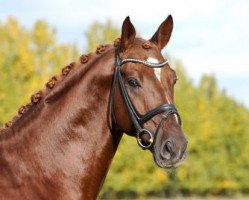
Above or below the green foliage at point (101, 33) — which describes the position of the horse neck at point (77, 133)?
above

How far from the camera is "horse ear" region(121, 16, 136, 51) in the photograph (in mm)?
5430

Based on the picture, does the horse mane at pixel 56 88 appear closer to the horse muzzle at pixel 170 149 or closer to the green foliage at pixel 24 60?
the horse muzzle at pixel 170 149

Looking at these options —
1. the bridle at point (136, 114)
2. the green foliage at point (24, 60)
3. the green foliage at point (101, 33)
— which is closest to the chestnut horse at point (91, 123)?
the bridle at point (136, 114)

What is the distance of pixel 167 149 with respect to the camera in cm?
514

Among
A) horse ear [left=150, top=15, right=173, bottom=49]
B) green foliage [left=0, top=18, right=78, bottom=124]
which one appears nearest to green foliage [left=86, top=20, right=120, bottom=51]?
green foliage [left=0, top=18, right=78, bottom=124]

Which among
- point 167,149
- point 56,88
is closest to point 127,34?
point 56,88

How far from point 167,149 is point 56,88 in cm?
114

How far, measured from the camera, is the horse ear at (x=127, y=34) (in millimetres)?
5430

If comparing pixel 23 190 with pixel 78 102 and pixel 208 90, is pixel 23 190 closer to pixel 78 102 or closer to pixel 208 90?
pixel 78 102

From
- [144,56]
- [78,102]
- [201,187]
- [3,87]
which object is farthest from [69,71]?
[201,187]

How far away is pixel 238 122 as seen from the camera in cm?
5288

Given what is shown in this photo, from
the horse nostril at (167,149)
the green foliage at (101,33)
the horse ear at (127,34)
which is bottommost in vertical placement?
the green foliage at (101,33)

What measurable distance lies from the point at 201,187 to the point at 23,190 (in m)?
45.5

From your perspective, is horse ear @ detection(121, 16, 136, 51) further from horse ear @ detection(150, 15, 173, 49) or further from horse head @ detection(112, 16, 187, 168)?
horse ear @ detection(150, 15, 173, 49)
